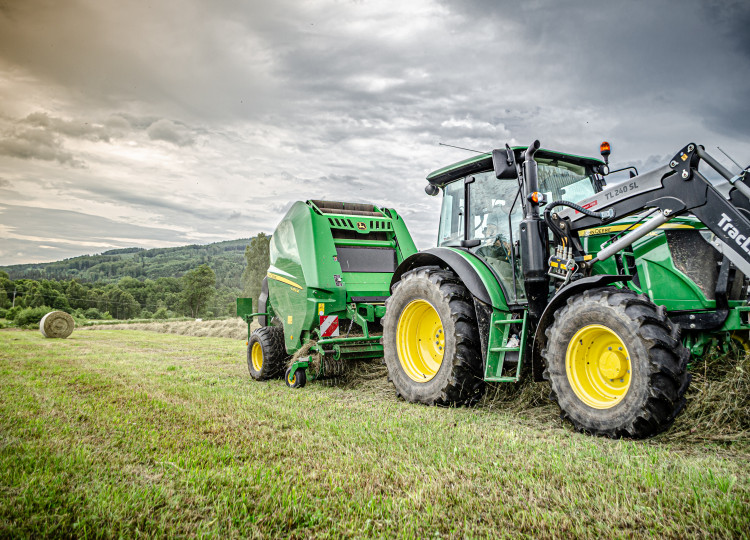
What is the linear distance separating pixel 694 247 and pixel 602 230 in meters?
0.72

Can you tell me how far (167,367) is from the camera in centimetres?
862

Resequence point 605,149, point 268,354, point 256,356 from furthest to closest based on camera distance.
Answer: point 256,356 → point 268,354 → point 605,149

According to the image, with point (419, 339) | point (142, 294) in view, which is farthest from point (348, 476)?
point (142, 294)

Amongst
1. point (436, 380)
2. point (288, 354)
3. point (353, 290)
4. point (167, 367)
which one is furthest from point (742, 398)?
point (167, 367)

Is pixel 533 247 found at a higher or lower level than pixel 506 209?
lower

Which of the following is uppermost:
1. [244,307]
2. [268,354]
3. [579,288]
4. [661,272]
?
[661,272]

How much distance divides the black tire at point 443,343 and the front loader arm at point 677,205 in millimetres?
1269

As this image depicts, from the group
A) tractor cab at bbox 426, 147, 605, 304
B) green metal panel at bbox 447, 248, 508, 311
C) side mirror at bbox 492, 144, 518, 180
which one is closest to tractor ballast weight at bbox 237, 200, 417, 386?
Result: tractor cab at bbox 426, 147, 605, 304

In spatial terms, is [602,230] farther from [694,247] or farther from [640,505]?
[640,505]

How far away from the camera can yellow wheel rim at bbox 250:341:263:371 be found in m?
8.11

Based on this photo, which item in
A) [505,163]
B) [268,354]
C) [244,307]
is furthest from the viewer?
[244,307]

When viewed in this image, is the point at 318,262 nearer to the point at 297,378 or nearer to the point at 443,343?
the point at 297,378

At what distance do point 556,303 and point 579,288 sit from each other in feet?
0.74

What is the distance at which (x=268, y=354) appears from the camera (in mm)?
7633
